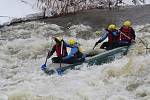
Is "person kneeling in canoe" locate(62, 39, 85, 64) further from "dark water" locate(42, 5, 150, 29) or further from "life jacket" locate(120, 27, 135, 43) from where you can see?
"dark water" locate(42, 5, 150, 29)

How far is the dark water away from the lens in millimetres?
24391

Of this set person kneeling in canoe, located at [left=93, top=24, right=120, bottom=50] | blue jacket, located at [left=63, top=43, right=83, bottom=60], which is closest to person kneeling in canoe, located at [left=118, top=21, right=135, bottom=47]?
person kneeling in canoe, located at [left=93, top=24, right=120, bottom=50]

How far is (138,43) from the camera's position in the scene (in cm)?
1689

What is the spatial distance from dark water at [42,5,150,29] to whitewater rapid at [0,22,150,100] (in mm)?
5785

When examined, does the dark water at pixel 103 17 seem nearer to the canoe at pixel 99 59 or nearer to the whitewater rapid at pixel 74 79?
the whitewater rapid at pixel 74 79

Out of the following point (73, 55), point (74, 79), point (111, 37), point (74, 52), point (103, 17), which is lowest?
point (74, 79)

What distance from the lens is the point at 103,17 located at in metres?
25.8

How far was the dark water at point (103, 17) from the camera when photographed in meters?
24.4

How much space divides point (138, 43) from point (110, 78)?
4.04 m

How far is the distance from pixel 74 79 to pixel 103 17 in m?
12.7

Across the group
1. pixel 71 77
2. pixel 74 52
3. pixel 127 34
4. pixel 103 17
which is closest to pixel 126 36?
pixel 127 34

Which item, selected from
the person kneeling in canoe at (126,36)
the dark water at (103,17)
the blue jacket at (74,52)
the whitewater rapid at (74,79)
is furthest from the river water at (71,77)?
the dark water at (103,17)

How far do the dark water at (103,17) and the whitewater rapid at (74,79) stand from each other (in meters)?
5.79

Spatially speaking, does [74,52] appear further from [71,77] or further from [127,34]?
[127,34]
